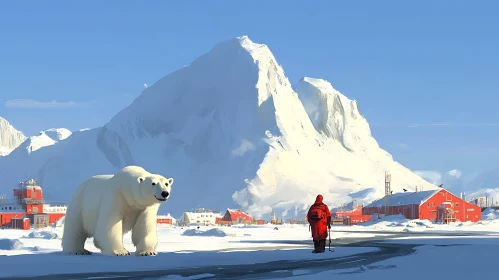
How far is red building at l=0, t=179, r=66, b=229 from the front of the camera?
12033 cm

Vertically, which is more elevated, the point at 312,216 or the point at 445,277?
the point at 312,216

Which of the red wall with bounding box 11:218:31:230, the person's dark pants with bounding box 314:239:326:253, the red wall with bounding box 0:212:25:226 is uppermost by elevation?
the red wall with bounding box 0:212:25:226

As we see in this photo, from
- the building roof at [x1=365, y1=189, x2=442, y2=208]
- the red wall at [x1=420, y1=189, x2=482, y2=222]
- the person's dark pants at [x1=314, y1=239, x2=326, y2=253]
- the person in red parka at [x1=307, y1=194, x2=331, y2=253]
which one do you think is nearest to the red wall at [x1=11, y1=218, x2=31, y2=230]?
→ the building roof at [x1=365, y1=189, x2=442, y2=208]

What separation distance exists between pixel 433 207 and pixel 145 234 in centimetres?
10392

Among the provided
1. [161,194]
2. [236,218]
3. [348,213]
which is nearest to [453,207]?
[348,213]

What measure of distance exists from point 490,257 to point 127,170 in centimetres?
1158

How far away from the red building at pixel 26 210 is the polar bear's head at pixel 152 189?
95.5 metres

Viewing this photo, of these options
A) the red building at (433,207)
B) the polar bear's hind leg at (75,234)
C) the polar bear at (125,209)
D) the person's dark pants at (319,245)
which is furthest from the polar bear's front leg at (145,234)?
the red building at (433,207)

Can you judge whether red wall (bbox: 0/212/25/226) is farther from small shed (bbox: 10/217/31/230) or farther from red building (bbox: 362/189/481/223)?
red building (bbox: 362/189/481/223)

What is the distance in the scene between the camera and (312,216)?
2648 centimetres

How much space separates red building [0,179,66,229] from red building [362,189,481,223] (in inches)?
2108

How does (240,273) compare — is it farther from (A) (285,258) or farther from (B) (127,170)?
(B) (127,170)

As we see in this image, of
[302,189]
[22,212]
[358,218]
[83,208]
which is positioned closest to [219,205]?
[302,189]

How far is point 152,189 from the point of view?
2397 centimetres
